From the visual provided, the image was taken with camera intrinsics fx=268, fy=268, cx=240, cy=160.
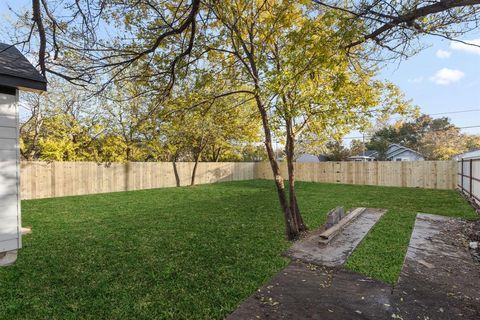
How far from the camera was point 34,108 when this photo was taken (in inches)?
405

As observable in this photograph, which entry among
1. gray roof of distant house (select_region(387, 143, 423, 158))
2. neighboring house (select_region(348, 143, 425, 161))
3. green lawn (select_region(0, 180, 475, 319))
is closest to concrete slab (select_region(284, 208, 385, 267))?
green lawn (select_region(0, 180, 475, 319))

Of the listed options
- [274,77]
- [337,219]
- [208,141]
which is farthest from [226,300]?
[208,141]

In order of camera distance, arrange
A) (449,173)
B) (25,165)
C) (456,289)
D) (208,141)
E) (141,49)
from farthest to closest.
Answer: (208,141), (449,173), (25,165), (141,49), (456,289)

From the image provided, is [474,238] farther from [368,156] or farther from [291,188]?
[368,156]

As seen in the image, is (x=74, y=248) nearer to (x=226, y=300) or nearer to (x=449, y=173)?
(x=226, y=300)

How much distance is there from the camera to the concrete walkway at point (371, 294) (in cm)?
235

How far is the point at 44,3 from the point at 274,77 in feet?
8.82

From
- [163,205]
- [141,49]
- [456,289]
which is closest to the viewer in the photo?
[456,289]

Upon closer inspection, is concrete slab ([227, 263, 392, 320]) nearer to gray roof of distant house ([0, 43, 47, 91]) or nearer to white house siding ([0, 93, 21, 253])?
white house siding ([0, 93, 21, 253])

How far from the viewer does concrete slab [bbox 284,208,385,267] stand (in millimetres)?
3594

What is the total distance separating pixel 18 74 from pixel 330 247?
430 centimetres

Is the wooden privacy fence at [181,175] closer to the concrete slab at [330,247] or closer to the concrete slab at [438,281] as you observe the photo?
the concrete slab at [438,281]

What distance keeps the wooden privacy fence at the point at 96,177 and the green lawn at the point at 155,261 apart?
320 cm

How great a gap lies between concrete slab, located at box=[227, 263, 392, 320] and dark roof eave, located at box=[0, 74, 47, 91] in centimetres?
275
